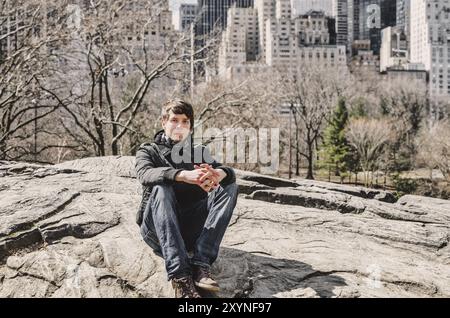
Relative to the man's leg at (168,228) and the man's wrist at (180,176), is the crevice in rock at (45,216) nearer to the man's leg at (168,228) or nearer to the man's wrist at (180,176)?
the man's leg at (168,228)

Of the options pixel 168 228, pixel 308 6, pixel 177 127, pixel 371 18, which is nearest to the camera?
pixel 168 228

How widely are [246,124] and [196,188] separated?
12.4m

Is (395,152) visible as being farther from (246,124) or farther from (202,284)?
(202,284)

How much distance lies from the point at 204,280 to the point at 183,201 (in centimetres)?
72

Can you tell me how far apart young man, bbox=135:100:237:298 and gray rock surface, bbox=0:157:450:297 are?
32cm

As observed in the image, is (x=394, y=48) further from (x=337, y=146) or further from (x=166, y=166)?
(x=166, y=166)

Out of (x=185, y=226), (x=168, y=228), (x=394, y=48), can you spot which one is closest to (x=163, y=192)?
(x=168, y=228)

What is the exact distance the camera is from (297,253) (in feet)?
14.7

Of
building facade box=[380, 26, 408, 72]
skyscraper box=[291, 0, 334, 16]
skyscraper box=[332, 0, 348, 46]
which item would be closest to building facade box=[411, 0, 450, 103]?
building facade box=[380, 26, 408, 72]

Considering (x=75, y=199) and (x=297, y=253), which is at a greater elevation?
(x=75, y=199)

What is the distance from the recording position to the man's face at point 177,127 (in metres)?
3.97

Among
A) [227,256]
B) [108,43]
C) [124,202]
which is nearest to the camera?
[227,256]

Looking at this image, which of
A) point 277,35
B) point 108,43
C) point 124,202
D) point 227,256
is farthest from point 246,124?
point 277,35

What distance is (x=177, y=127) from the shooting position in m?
3.98
